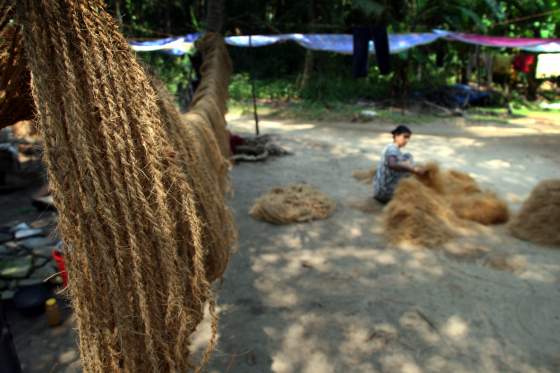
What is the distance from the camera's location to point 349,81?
49.7ft

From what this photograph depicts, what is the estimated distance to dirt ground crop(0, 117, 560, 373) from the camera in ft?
7.89

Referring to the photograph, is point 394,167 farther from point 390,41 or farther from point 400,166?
point 390,41

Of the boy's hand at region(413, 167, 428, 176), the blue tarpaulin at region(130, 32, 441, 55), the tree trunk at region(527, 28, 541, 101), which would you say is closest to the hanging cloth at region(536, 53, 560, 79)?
the tree trunk at region(527, 28, 541, 101)

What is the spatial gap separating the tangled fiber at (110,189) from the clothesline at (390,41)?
25.2ft

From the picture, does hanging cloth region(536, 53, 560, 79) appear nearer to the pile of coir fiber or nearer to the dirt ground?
the dirt ground

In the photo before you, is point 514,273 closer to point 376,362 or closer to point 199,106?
point 376,362

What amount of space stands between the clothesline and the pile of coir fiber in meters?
5.33

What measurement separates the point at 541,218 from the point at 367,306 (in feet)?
7.27

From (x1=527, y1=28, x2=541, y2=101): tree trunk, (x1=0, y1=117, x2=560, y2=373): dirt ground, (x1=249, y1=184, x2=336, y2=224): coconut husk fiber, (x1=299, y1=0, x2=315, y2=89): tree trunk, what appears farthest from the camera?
(x1=299, y1=0, x2=315, y2=89): tree trunk

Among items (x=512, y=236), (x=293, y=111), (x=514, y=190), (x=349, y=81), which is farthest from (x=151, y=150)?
(x=349, y=81)

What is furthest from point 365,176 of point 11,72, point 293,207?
point 11,72

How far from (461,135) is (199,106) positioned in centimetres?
800

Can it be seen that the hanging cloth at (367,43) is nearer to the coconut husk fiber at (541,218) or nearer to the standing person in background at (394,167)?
the standing person in background at (394,167)

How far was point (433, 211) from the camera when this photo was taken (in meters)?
4.12
